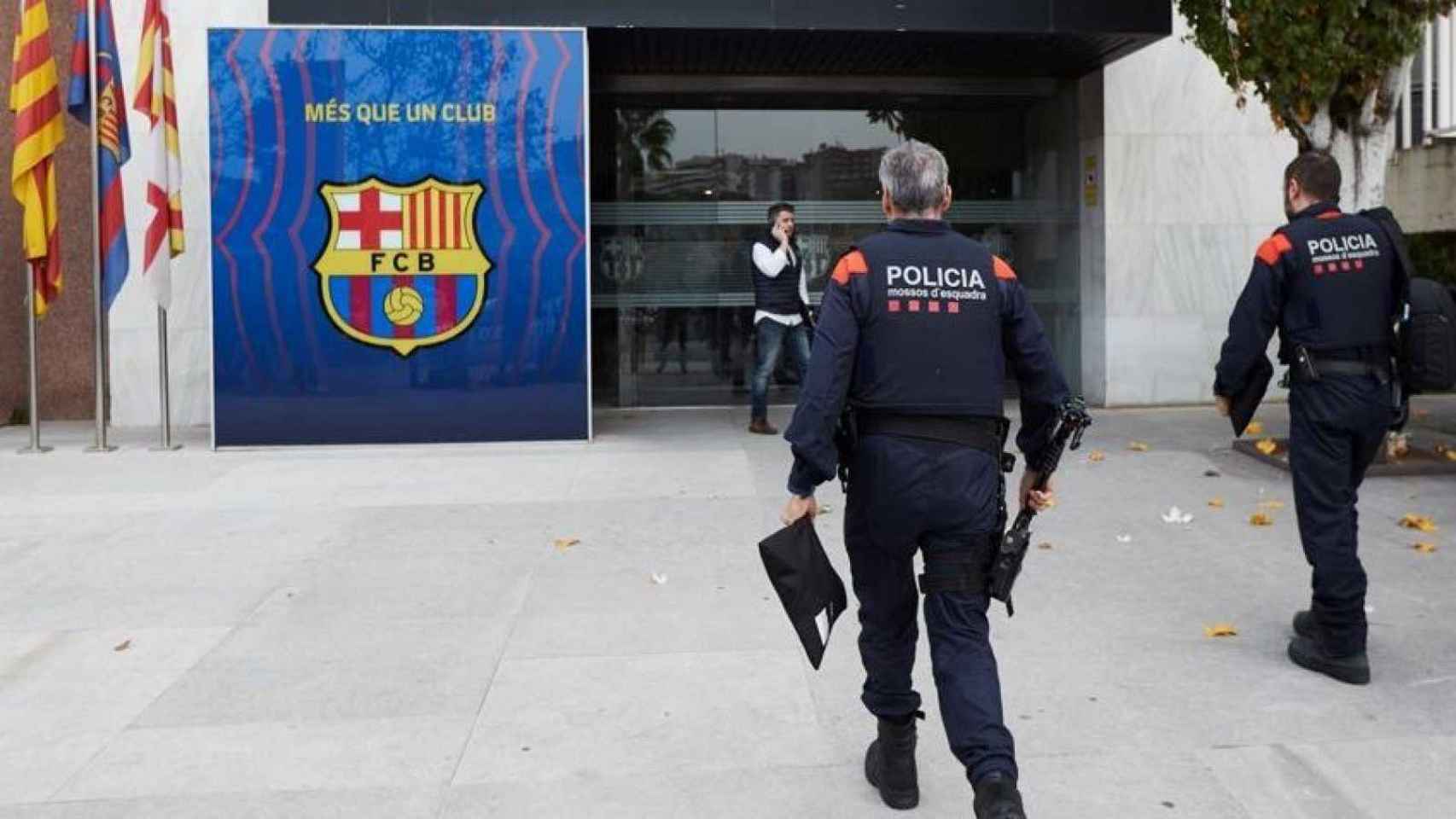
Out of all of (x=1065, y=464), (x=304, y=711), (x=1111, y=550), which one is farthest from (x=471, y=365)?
(x=304, y=711)

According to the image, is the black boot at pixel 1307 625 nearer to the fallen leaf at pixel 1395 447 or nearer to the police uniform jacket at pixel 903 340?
the police uniform jacket at pixel 903 340

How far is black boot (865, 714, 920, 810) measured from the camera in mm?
3699

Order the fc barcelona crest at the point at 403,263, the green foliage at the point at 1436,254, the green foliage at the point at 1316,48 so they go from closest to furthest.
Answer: the green foliage at the point at 1316,48 < the fc barcelona crest at the point at 403,263 < the green foliage at the point at 1436,254

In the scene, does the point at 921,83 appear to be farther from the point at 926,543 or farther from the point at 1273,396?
the point at 926,543

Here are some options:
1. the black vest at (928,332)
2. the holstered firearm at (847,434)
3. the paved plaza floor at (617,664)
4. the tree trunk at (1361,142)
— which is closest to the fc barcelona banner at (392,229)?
the paved plaza floor at (617,664)

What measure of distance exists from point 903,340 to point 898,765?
1166mm

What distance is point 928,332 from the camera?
11.6 feet

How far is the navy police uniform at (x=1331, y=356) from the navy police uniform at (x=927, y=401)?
1619 millimetres

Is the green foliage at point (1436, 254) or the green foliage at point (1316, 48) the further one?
the green foliage at point (1436, 254)

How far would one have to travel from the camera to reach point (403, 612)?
19.2 ft

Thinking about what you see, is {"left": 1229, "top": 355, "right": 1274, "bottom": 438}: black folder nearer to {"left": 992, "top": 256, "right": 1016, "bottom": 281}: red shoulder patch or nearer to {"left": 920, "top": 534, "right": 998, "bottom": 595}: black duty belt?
{"left": 992, "top": 256, "right": 1016, "bottom": 281}: red shoulder patch

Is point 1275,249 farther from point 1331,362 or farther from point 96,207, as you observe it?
point 96,207

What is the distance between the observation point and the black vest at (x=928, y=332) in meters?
3.52

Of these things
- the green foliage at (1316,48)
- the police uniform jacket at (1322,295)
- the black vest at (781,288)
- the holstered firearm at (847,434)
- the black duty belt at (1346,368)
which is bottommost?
the holstered firearm at (847,434)
